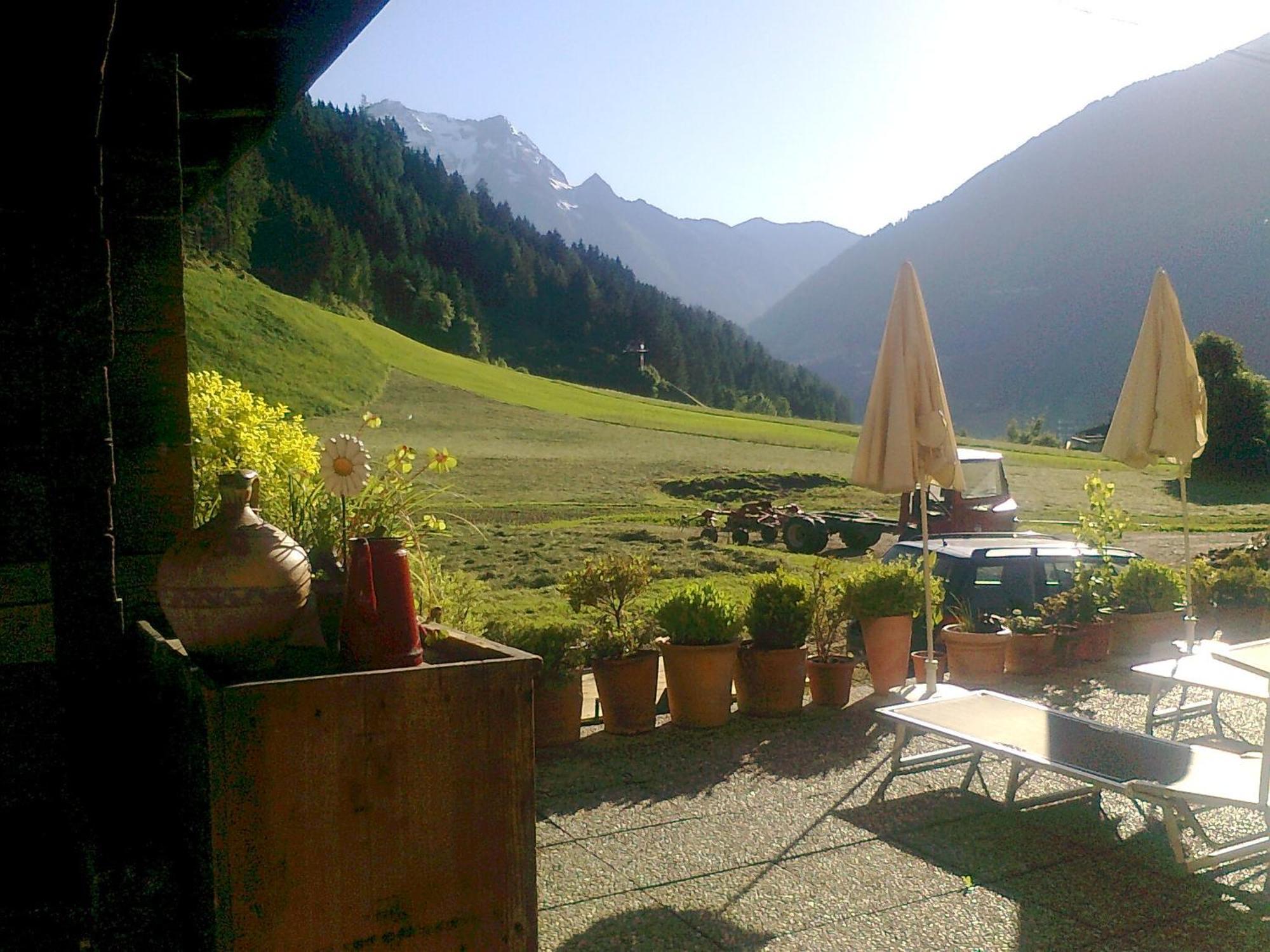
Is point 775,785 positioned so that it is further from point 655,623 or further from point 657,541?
point 657,541

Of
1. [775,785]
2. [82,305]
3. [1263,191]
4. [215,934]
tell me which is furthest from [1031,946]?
[1263,191]

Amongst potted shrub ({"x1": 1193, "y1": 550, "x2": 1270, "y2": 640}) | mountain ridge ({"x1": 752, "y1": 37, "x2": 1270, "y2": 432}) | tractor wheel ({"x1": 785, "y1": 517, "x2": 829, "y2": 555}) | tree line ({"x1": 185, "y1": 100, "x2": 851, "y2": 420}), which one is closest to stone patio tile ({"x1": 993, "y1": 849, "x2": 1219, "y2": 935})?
potted shrub ({"x1": 1193, "y1": 550, "x2": 1270, "y2": 640})

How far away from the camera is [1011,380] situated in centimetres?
9850

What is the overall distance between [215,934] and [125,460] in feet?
5.32

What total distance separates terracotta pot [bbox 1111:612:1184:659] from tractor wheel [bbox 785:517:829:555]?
329 inches

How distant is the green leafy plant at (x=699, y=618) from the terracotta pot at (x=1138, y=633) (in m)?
3.06

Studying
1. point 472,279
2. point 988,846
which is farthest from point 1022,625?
point 472,279

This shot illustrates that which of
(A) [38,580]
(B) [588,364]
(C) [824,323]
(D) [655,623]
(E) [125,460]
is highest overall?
(C) [824,323]

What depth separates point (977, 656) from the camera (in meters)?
5.99

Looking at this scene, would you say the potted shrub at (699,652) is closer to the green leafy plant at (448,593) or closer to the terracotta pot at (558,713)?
the terracotta pot at (558,713)

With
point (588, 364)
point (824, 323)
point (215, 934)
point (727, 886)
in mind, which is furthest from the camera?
point (824, 323)

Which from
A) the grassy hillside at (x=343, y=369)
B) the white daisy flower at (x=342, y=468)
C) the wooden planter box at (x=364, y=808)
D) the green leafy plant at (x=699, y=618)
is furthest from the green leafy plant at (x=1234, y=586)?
the grassy hillside at (x=343, y=369)

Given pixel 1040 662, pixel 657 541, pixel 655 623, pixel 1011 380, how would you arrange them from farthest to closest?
pixel 1011 380
pixel 657 541
pixel 1040 662
pixel 655 623

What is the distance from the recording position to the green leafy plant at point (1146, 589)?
681 cm
